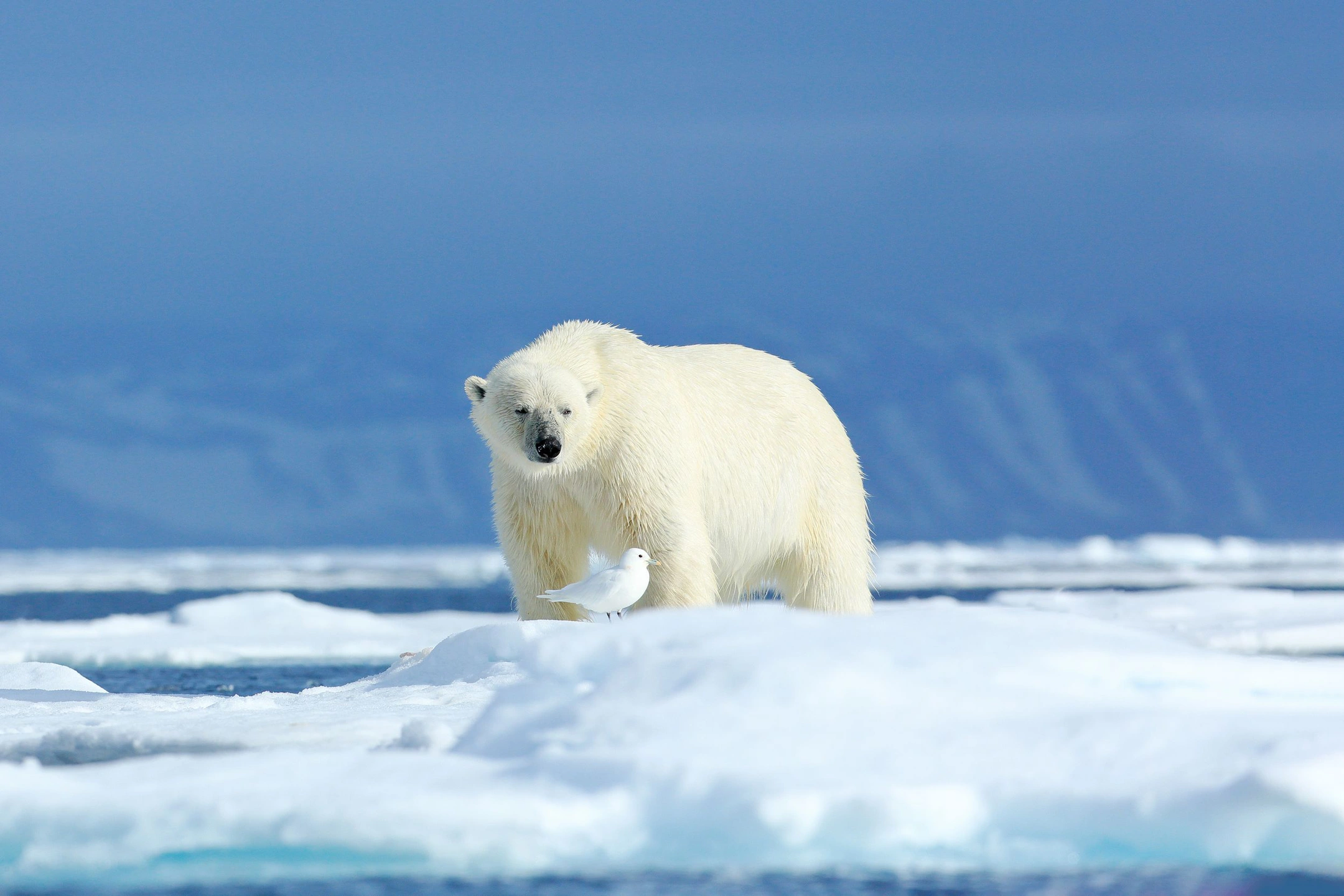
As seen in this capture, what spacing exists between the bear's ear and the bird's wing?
923 mm

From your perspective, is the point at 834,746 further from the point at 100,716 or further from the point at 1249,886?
the point at 100,716

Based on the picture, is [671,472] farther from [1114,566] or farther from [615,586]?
[1114,566]

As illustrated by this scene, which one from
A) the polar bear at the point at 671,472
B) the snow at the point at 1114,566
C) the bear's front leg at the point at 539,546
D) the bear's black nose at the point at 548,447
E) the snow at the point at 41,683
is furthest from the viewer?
the snow at the point at 1114,566

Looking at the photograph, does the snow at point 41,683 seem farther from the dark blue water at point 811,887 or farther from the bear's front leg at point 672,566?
the dark blue water at point 811,887

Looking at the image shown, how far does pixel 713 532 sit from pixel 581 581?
3.04 feet

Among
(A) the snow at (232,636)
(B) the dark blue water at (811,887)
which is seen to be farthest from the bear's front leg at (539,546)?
(A) the snow at (232,636)

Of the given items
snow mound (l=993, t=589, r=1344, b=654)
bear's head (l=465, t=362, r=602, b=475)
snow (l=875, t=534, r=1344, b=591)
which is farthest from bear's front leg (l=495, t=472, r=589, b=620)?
snow (l=875, t=534, r=1344, b=591)

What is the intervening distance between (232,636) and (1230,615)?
30.2ft

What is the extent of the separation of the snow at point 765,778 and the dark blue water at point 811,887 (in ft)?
0.16

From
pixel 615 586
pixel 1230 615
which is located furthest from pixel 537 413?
pixel 1230 615

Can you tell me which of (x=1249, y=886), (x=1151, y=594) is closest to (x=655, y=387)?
(x=1249, y=886)

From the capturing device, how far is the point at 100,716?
17.3ft

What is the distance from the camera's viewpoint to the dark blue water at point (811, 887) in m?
3.00

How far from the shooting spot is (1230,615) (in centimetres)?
1341
